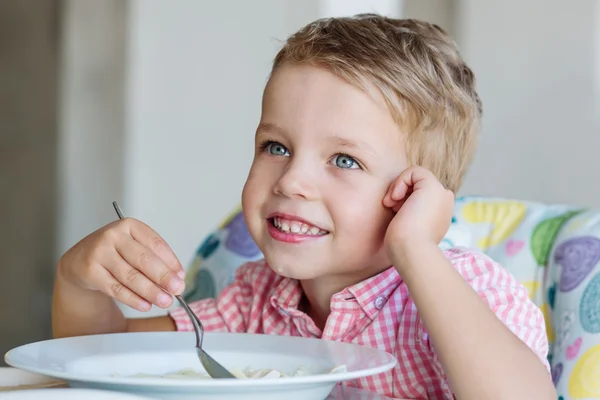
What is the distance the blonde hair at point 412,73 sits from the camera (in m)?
1.12

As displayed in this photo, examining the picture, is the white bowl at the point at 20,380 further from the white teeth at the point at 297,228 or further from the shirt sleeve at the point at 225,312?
the shirt sleeve at the point at 225,312

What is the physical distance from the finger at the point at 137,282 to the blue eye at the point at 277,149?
0.86ft

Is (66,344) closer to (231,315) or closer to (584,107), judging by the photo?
(231,315)

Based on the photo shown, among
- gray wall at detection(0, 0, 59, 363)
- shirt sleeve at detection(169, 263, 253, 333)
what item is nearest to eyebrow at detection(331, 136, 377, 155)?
shirt sleeve at detection(169, 263, 253, 333)

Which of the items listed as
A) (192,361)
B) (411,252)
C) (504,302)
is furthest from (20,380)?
(504,302)

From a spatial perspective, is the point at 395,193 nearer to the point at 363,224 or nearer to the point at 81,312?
the point at 363,224

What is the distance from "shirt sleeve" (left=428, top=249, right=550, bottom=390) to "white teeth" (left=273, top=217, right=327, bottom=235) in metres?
0.19

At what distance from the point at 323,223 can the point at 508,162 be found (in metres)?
1.42

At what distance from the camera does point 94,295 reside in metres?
1.24

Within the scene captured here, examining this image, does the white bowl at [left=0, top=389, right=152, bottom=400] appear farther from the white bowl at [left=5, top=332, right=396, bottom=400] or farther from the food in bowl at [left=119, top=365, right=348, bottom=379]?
the food in bowl at [left=119, top=365, right=348, bottom=379]

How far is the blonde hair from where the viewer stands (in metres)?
1.12

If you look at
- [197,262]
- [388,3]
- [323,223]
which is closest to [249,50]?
[388,3]

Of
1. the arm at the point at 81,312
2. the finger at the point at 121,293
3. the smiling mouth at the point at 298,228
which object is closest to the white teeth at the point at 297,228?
the smiling mouth at the point at 298,228

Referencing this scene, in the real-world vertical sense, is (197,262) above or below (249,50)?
A: below
